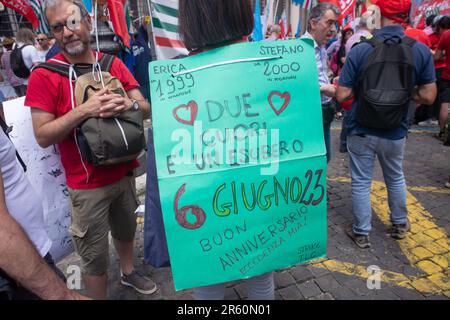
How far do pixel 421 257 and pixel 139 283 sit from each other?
7.70ft

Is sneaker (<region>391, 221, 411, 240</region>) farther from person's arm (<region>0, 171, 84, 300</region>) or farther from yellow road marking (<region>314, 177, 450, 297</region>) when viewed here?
person's arm (<region>0, 171, 84, 300</region>)

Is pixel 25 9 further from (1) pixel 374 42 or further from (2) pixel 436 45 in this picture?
(2) pixel 436 45

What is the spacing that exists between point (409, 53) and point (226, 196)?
6.21 ft

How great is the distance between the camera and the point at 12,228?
1.03 meters

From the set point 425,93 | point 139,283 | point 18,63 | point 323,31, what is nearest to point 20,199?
point 139,283

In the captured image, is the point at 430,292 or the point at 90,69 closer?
the point at 90,69

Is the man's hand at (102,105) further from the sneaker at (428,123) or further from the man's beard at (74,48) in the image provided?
the sneaker at (428,123)

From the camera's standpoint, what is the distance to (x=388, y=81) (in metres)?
2.37

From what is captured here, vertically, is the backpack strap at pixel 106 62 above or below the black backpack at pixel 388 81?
above

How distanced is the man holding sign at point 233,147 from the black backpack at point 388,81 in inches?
47.4

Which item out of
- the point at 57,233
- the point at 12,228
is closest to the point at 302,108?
the point at 12,228

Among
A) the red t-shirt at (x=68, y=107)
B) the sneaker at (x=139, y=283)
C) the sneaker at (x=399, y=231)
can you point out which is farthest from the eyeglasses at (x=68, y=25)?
the sneaker at (x=399, y=231)

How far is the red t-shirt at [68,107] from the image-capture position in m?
1.67
